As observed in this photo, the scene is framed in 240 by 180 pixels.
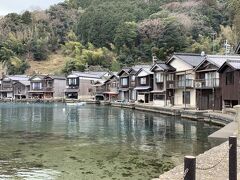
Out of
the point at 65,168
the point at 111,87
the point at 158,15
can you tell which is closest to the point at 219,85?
the point at 65,168

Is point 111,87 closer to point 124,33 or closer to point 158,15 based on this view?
point 124,33

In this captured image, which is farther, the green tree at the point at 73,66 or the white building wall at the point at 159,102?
the green tree at the point at 73,66

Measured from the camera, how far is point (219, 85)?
36.2 meters

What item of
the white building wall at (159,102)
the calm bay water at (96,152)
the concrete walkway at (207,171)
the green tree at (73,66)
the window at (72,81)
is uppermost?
the green tree at (73,66)

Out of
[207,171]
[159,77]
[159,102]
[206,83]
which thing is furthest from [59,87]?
[207,171]

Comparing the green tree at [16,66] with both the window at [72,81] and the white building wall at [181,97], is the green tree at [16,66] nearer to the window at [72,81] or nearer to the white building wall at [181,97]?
the window at [72,81]

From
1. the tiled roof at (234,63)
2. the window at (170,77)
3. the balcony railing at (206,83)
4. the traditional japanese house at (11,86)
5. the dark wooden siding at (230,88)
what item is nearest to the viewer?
the dark wooden siding at (230,88)

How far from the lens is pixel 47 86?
263 ft

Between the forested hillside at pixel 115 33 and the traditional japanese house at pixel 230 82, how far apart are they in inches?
1470

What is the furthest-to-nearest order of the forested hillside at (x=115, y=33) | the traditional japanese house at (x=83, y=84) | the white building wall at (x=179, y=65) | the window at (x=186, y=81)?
the forested hillside at (x=115, y=33) → the traditional japanese house at (x=83, y=84) → the white building wall at (x=179, y=65) → the window at (x=186, y=81)

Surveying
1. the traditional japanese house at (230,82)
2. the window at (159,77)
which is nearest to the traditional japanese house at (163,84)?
the window at (159,77)

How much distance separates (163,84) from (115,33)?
51.1 meters

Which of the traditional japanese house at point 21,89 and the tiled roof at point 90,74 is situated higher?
the tiled roof at point 90,74

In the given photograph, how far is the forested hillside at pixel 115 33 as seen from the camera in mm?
81562
